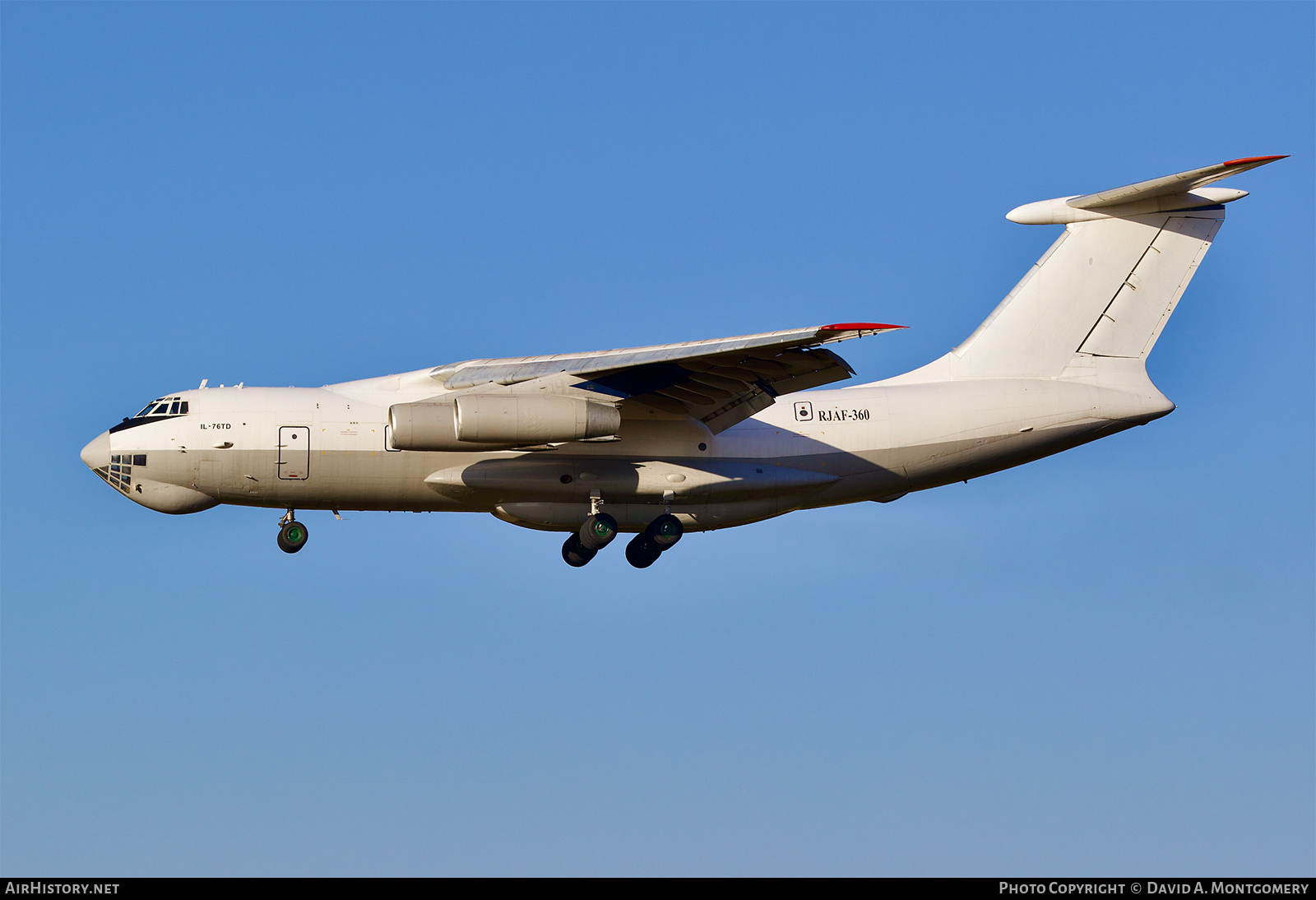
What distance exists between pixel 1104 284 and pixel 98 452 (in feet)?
37.0

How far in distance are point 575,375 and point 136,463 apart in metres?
4.66

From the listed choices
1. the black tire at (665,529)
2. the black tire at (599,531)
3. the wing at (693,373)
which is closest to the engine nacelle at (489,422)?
the wing at (693,373)

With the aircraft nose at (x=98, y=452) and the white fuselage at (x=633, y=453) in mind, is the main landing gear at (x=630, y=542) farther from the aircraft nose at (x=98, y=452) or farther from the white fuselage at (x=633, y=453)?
the aircraft nose at (x=98, y=452)

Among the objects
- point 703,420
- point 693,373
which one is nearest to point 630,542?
point 703,420

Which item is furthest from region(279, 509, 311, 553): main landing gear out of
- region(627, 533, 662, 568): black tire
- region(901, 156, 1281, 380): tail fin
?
region(901, 156, 1281, 380): tail fin

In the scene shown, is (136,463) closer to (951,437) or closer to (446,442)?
(446,442)

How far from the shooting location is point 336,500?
17359 millimetres

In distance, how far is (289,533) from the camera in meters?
17.7

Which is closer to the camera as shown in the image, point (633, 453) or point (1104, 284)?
Answer: point (633, 453)

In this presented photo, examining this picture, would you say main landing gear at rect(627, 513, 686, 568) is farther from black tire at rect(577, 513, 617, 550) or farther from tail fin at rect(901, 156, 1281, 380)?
tail fin at rect(901, 156, 1281, 380)

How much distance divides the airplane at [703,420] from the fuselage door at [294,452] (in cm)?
2

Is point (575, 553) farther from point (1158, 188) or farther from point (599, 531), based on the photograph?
point (1158, 188)

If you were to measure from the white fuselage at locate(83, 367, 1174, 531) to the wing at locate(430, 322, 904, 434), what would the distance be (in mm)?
392
